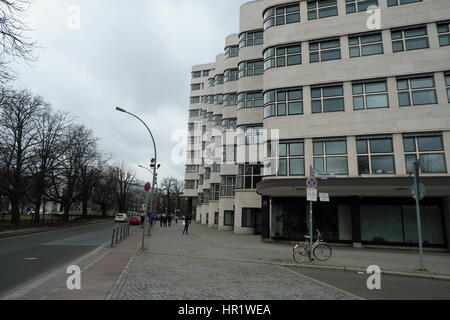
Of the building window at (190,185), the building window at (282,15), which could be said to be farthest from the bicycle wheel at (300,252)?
the building window at (190,185)

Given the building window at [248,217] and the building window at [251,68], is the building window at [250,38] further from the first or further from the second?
the building window at [248,217]

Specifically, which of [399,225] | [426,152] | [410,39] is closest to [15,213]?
[399,225]

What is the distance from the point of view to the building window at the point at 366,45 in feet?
60.9

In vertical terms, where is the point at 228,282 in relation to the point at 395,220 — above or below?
below

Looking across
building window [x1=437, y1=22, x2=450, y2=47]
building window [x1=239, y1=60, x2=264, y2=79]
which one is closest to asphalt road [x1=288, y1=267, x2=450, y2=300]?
building window [x1=437, y1=22, x2=450, y2=47]

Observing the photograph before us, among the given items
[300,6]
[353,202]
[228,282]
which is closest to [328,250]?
[228,282]

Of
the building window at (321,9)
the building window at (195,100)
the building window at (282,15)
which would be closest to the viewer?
the building window at (321,9)

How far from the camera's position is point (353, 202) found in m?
18.2

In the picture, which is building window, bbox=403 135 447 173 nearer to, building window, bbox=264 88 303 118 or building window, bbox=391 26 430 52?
building window, bbox=391 26 430 52

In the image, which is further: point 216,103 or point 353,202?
point 216,103

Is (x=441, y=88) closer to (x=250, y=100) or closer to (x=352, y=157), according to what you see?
(x=352, y=157)

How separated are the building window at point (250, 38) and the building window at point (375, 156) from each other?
17140 millimetres

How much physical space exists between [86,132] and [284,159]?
104 feet
